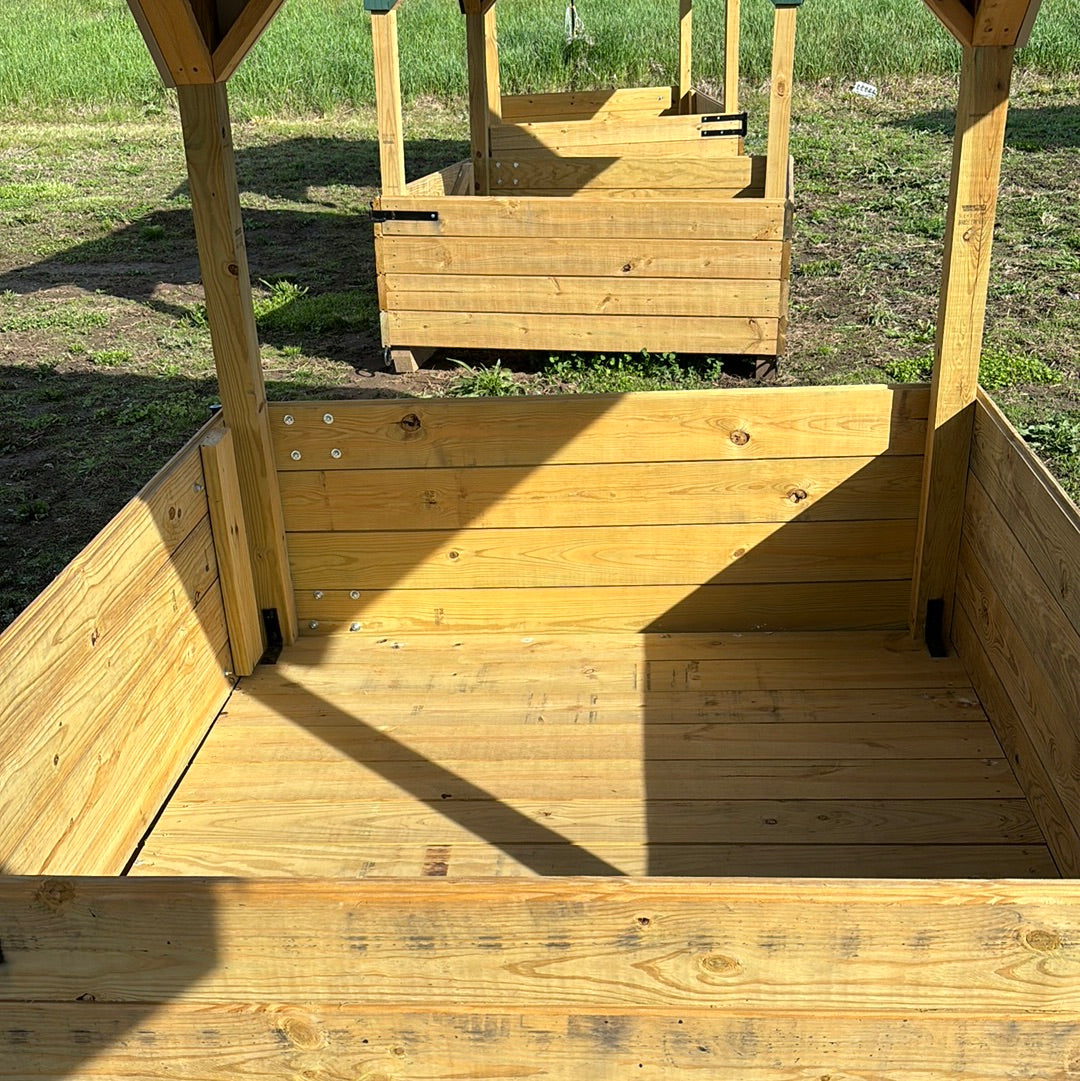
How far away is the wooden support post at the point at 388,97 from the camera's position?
17.9ft

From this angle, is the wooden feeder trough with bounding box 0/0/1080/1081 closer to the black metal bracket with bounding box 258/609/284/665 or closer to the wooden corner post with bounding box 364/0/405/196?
the black metal bracket with bounding box 258/609/284/665

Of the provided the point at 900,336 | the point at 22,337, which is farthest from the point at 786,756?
the point at 22,337

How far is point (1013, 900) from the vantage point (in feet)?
4.88

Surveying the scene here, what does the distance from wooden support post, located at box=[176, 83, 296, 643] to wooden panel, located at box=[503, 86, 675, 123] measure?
6.98 m

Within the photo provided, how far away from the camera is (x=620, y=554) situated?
136 inches

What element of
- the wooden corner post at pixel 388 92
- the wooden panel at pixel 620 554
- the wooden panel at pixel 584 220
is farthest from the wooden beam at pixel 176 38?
the wooden panel at pixel 584 220

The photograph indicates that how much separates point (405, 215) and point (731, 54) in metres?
3.76

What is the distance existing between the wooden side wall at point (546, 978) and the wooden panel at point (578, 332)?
462cm

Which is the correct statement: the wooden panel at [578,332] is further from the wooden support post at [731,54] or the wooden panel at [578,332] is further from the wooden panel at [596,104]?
the wooden panel at [596,104]

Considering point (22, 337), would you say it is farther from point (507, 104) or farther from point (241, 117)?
point (241, 117)

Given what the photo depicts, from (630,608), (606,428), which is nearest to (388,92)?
(606,428)

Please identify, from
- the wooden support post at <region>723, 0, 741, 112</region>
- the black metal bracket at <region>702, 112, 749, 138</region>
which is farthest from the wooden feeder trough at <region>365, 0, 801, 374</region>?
the wooden support post at <region>723, 0, 741, 112</region>

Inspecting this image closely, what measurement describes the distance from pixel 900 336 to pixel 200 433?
180 inches

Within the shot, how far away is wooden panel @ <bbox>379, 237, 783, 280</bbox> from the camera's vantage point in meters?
5.68
